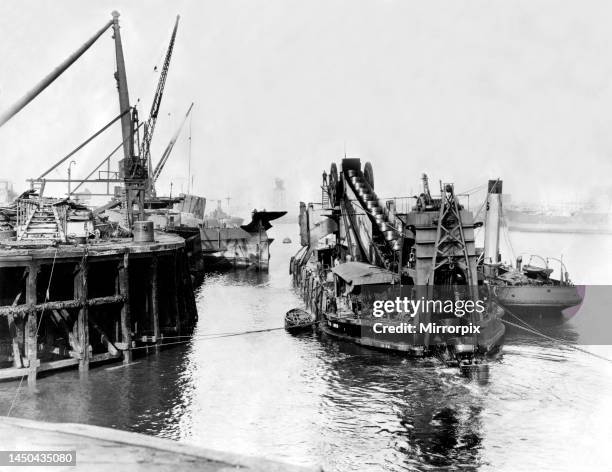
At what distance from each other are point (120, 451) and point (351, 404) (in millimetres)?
17910

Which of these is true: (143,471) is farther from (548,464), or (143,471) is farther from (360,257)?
(360,257)

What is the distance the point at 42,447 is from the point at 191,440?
13421 millimetres

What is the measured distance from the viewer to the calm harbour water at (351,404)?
19.8 metres

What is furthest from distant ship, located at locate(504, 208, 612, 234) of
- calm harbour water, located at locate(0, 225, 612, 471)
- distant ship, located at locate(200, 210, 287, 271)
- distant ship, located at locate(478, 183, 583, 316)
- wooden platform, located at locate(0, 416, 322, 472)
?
wooden platform, located at locate(0, 416, 322, 472)

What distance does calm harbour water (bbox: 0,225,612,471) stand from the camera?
19.8 metres

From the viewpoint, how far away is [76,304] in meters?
26.6

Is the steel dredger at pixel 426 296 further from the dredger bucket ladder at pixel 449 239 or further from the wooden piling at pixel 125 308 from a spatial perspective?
the wooden piling at pixel 125 308

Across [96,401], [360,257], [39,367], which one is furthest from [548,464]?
[360,257]

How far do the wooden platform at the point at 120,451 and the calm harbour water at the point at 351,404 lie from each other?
12.2 m

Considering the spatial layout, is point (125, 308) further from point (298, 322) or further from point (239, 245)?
point (239, 245)

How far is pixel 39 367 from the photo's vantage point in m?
25.6

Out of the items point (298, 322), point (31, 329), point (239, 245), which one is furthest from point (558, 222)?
point (31, 329)

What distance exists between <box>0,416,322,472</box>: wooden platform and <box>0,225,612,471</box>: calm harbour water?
479 inches

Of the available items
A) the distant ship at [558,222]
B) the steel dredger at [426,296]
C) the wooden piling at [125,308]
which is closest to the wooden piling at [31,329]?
the wooden piling at [125,308]
